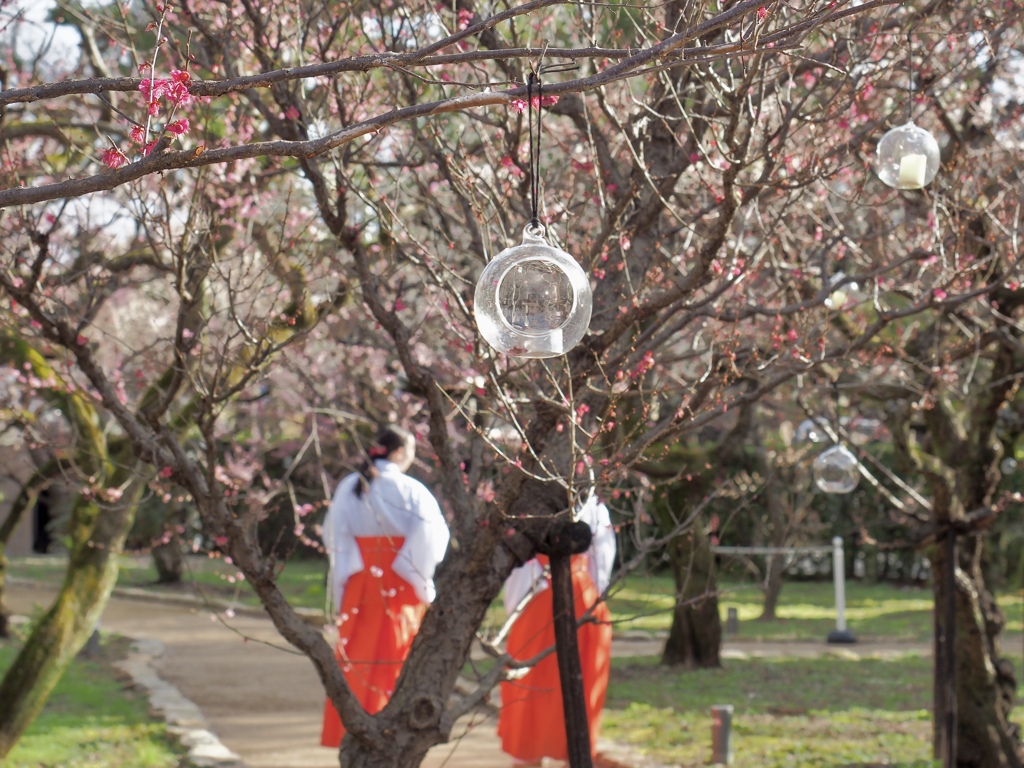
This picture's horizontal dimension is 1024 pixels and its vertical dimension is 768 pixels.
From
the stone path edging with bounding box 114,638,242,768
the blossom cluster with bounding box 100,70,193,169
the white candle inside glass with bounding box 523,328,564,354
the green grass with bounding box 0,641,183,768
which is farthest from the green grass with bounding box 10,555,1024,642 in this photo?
the blossom cluster with bounding box 100,70,193,169

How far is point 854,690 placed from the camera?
9656mm

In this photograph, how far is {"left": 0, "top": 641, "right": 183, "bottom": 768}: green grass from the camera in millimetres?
6922

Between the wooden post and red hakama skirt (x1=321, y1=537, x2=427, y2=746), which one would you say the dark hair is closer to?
red hakama skirt (x1=321, y1=537, x2=427, y2=746)

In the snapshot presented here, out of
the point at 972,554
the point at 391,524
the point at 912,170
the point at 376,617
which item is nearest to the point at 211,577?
the point at 376,617

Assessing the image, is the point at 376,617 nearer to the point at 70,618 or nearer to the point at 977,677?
the point at 70,618

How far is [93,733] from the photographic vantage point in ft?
25.2

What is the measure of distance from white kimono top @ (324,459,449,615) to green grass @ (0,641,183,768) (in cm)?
162

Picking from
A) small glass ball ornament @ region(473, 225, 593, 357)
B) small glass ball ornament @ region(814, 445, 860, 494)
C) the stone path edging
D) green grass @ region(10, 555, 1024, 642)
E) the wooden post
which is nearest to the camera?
small glass ball ornament @ region(473, 225, 593, 357)

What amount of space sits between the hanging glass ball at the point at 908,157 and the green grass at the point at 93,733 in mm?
5130

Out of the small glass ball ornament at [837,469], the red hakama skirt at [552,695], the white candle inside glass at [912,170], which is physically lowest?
the red hakama skirt at [552,695]

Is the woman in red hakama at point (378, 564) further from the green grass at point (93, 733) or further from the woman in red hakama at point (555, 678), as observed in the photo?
the green grass at point (93, 733)

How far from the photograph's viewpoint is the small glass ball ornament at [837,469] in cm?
619

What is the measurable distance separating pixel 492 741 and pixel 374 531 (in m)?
2.08

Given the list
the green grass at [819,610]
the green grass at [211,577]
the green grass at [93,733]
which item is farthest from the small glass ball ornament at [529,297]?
the green grass at [211,577]
